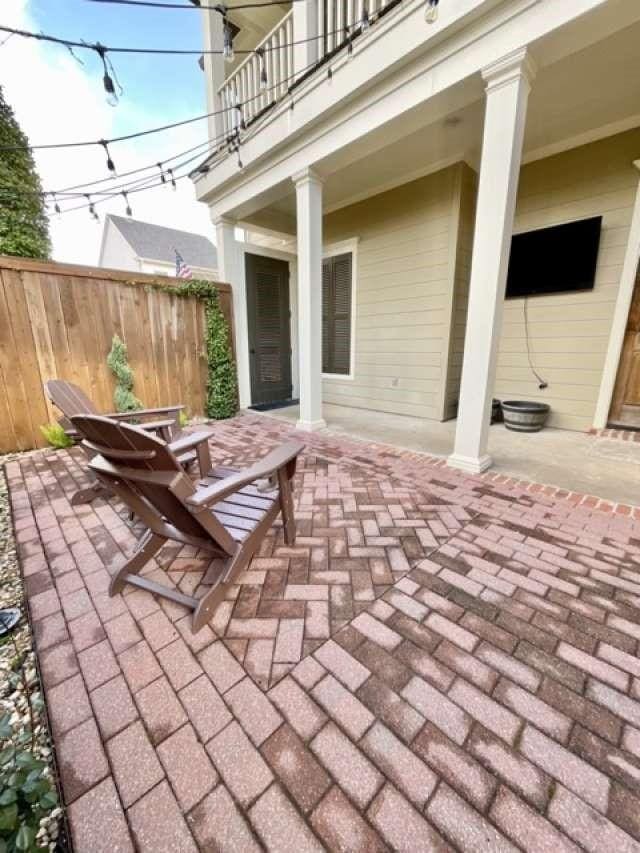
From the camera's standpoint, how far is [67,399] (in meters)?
2.65

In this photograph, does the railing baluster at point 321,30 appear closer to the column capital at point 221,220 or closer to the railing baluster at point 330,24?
the railing baluster at point 330,24

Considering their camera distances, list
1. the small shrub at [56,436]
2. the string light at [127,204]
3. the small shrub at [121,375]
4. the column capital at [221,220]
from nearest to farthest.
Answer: the small shrub at [56,436]
the small shrub at [121,375]
the string light at [127,204]
the column capital at [221,220]

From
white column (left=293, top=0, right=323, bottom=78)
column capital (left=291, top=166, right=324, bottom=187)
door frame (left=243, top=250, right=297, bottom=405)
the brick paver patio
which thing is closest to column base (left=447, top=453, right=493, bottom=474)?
the brick paver patio

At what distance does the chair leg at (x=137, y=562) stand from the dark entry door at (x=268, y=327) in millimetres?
4335

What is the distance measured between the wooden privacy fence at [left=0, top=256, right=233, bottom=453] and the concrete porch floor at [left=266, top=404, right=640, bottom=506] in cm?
174

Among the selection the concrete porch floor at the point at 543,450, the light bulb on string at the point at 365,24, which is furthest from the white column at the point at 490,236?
the light bulb on string at the point at 365,24

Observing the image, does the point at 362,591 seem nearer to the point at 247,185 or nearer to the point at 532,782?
the point at 532,782

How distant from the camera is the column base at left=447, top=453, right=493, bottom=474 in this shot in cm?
296

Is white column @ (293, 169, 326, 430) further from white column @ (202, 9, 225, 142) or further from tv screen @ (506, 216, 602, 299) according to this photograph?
tv screen @ (506, 216, 602, 299)

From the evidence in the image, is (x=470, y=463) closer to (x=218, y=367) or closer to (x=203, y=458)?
(x=203, y=458)

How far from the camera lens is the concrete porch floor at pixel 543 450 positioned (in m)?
2.77

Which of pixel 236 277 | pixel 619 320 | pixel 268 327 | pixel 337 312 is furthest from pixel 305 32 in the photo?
pixel 619 320

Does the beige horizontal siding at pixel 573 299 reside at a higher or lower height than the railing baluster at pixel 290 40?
lower

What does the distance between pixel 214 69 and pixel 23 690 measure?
6.83 metres
